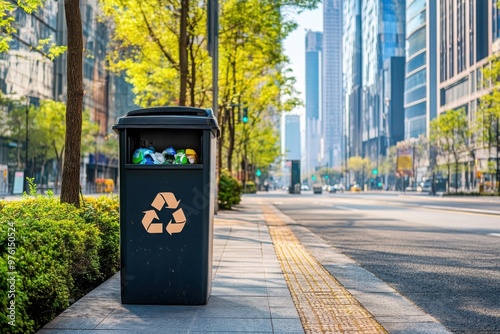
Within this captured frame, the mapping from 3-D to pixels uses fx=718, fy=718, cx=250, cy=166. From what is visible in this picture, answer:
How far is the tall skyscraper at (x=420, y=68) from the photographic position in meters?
136

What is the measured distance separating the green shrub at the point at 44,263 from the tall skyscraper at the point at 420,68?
430 ft

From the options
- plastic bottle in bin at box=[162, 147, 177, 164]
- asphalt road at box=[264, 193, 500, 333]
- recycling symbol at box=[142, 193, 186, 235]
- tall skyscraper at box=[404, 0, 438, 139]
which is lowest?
asphalt road at box=[264, 193, 500, 333]

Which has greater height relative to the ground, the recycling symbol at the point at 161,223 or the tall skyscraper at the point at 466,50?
the tall skyscraper at the point at 466,50

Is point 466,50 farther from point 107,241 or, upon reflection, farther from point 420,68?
point 107,241

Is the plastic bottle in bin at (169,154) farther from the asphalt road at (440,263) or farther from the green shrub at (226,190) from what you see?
the green shrub at (226,190)

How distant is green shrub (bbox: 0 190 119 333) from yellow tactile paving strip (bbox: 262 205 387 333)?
2.16m

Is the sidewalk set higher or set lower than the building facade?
lower

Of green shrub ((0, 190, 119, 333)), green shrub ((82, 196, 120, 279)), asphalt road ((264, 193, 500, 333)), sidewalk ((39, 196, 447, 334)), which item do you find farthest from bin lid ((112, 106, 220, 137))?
asphalt road ((264, 193, 500, 333))

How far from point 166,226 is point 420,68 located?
483 ft

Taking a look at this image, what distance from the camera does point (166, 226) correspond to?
6.84 meters

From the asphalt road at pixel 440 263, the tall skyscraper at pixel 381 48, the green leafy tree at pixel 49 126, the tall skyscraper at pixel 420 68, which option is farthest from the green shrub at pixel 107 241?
the tall skyscraper at pixel 381 48

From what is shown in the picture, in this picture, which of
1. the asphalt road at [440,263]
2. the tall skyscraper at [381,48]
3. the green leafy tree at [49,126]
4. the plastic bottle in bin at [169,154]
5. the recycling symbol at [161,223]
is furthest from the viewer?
the tall skyscraper at [381,48]

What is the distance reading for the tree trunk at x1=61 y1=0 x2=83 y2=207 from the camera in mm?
10227

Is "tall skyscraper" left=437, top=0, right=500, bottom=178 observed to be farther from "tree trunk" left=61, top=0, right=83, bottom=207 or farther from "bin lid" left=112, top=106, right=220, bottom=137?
"bin lid" left=112, top=106, right=220, bottom=137
